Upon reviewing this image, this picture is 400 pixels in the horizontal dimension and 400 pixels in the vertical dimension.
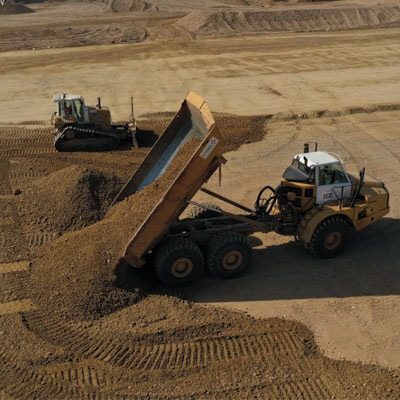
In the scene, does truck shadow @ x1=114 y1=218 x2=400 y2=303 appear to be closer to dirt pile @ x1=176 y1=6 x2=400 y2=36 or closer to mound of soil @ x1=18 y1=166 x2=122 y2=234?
mound of soil @ x1=18 y1=166 x2=122 y2=234

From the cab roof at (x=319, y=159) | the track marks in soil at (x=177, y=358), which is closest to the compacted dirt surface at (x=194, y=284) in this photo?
the track marks in soil at (x=177, y=358)

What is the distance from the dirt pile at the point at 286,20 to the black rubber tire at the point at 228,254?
31.7 m

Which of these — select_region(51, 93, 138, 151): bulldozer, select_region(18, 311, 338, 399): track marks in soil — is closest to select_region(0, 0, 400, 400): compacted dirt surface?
select_region(18, 311, 338, 399): track marks in soil

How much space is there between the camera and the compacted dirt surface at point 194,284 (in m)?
8.15

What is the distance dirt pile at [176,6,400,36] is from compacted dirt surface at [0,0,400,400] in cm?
1727

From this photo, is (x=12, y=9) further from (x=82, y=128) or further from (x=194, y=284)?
(x=194, y=284)

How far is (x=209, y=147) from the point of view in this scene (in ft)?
30.6

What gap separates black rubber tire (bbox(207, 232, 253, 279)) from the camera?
10.0 metres

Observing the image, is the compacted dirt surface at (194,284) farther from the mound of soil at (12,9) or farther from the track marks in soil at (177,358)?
the mound of soil at (12,9)

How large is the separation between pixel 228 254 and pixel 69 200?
14.9 feet

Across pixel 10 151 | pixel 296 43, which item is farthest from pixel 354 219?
pixel 296 43

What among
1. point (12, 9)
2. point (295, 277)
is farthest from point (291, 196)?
point (12, 9)

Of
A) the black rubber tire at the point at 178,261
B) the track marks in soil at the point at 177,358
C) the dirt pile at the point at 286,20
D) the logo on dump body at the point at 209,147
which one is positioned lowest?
the track marks in soil at the point at 177,358

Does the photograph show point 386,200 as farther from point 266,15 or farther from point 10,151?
point 266,15
